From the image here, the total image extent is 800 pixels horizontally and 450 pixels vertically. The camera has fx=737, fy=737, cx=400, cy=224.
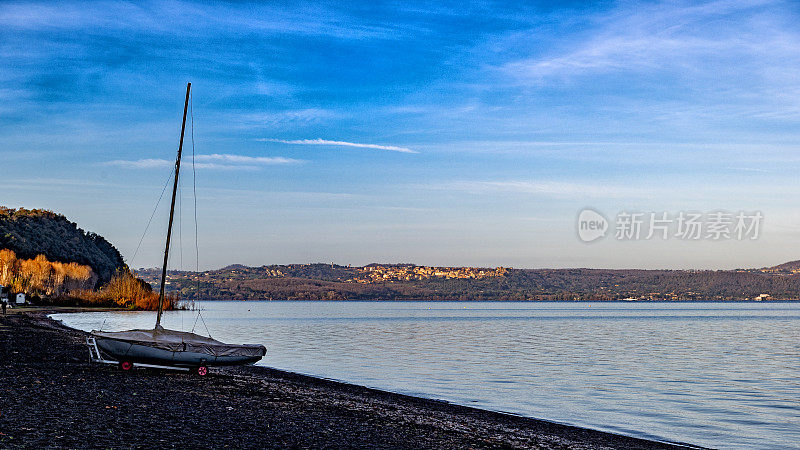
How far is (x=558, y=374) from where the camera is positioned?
140 ft

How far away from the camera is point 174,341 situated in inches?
1105

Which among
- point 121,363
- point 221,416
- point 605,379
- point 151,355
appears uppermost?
point 151,355

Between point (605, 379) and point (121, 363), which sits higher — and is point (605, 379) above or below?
Result: below

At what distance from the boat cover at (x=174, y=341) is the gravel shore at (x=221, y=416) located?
41.9 inches

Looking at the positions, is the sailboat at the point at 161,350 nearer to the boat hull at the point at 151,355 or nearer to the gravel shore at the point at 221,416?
the boat hull at the point at 151,355

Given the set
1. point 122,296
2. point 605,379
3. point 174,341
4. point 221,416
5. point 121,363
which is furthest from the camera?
point 122,296

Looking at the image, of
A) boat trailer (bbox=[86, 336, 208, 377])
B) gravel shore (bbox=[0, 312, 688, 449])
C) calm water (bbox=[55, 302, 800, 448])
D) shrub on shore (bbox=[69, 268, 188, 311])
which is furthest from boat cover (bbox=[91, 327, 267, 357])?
shrub on shore (bbox=[69, 268, 188, 311])

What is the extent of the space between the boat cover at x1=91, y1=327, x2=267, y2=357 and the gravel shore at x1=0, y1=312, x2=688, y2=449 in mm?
1064

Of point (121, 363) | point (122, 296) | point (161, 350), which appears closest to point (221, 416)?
point (161, 350)

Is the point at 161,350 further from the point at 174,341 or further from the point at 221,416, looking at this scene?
the point at 221,416

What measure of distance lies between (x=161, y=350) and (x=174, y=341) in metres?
0.60

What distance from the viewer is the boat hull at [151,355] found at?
2722cm

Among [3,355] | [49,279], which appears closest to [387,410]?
[3,355]

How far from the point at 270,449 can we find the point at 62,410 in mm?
5079
